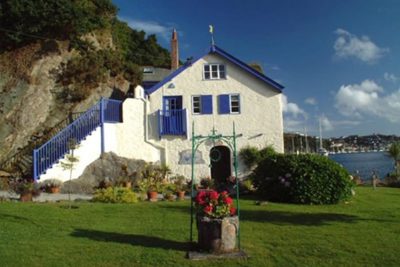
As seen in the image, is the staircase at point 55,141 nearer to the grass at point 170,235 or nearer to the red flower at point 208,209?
the grass at point 170,235

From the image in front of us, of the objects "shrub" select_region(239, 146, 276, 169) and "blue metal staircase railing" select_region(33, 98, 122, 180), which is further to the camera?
"shrub" select_region(239, 146, 276, 169)

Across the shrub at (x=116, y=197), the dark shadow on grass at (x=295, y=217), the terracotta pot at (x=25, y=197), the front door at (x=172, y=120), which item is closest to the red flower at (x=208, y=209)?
the dark shadow on grass at (x=295, y=217)

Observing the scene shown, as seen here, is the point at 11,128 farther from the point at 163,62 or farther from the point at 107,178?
the point at 163,62

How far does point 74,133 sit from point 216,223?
45.0ft

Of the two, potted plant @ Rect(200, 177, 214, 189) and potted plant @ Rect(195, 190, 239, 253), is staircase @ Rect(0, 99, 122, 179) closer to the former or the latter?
potted plant @ Rect(200, 177, 214, 189)

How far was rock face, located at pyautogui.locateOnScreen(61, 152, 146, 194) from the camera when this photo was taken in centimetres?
1883

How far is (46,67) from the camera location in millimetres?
25562

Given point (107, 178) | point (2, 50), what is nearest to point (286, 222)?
point (107, 178)

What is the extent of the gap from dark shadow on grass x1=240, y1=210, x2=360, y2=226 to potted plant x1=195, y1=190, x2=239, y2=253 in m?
3.38

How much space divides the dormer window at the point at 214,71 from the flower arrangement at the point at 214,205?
15.8 m

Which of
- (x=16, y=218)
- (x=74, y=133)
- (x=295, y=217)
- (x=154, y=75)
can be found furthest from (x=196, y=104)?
(x=16, y=218)

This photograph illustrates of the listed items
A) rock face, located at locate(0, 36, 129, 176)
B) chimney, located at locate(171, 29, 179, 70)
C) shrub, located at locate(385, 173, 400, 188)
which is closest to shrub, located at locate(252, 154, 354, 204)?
shrub, located at locate(385, 173, 400, 188)

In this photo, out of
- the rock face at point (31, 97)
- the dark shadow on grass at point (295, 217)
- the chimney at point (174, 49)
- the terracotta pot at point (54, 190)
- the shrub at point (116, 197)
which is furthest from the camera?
the chimney at point (174, 49)

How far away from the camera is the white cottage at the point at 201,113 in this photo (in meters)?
23.0
